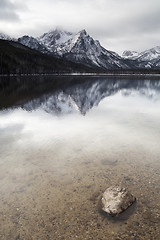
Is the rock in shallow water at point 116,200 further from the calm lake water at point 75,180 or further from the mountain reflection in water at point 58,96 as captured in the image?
the mountain reflection in water at point 58,96

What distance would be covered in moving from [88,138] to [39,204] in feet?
28.9

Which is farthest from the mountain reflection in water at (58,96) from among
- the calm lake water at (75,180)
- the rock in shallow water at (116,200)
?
the rock in shallow water at (116,200)

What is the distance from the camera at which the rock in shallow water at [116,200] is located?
784cm

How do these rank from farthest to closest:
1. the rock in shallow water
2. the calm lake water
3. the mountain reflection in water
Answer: the mountain reflection in water < the rock in shallow water < the calm lake water

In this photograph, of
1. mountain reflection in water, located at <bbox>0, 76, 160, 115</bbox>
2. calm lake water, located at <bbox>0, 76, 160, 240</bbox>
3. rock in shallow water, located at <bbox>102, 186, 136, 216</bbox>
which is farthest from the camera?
mountain reflection in water, located at <bbox>0, 76, 160, 115</bbox>

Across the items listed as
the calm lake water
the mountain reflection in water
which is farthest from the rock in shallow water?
the mountain reflection in water

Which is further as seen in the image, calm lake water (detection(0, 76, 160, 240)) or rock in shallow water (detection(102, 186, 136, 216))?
rock in shallow water (detection(102, 186, 136, 216))

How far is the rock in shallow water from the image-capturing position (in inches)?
309

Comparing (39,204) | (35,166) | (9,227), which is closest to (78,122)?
(35,166)

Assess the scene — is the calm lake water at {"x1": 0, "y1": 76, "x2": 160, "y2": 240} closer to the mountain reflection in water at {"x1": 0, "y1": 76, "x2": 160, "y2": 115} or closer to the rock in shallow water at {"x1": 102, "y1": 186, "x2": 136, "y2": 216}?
the rock in shallow water at {"x1": 102, "y1": 186, "x2": 136, "y2": 216}

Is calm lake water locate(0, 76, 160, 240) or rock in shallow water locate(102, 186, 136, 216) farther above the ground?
rock in shallow water locate(102, 186, 136, 216)

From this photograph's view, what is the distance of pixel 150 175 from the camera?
10508 mm

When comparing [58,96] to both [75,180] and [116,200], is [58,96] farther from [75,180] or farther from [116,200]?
[116,200]

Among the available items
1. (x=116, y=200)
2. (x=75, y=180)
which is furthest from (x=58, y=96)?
(x=116, y=200)
